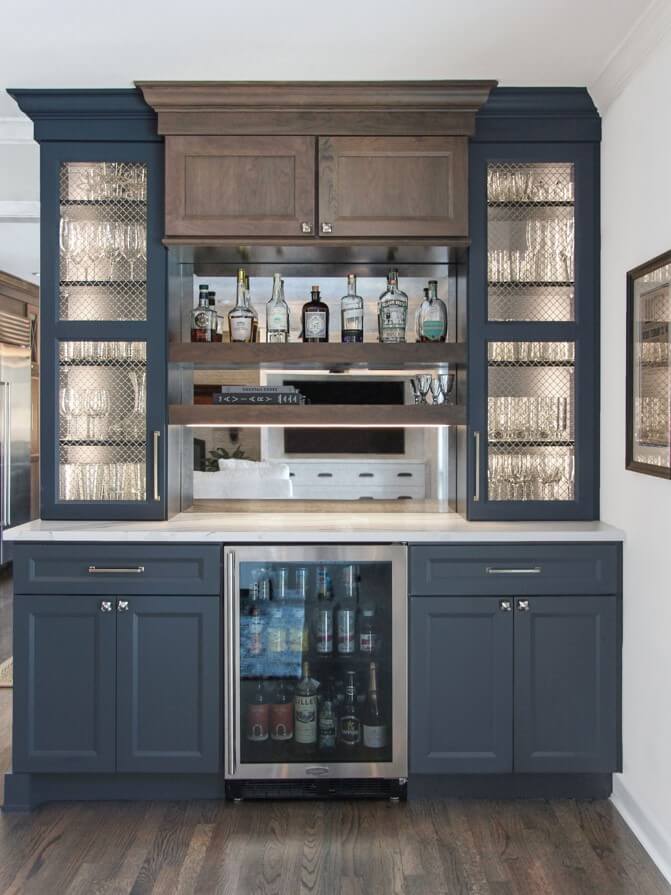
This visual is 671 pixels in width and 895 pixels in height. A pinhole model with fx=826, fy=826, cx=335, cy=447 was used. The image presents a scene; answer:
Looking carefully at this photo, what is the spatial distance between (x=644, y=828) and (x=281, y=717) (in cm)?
129

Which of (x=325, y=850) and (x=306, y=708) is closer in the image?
(x=325, y=850)

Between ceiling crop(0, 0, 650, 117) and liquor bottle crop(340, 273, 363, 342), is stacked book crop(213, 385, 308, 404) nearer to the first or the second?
liquor bottle crop(340, 273, 363, 342)

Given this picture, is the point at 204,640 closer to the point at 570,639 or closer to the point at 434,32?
the point at 570,639

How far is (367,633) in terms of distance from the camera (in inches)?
120

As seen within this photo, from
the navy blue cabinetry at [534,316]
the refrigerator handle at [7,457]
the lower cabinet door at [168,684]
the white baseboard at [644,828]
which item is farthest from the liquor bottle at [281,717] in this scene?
the refrigerator handle at [7,457]

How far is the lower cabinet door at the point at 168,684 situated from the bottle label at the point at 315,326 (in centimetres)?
113

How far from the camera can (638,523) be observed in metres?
2.83

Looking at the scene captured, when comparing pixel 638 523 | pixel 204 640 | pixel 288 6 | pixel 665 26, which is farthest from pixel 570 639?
pixel 288 6

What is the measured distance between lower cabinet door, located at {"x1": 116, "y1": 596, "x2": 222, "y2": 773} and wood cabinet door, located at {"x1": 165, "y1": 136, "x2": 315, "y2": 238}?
140cm

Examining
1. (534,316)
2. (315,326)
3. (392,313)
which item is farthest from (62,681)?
(534,316)

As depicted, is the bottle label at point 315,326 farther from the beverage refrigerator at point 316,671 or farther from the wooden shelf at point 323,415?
the beverage refrigerator at point 316,671

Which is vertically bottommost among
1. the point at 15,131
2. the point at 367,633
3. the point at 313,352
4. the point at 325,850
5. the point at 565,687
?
the point at 325,850

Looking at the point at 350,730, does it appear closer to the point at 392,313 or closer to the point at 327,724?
the point at 327,724

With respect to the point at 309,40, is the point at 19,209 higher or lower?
lower
